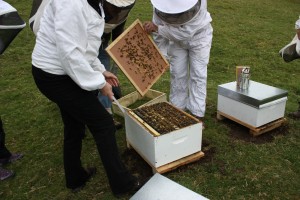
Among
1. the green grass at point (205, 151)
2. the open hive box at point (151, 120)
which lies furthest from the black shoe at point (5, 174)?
the open hive box at point (151, 120)

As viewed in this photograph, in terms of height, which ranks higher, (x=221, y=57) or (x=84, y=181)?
(x=84, y=181)

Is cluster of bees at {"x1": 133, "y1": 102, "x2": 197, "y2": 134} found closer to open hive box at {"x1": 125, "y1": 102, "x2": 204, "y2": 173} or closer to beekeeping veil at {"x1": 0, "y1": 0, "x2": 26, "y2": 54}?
open hive box at {"x1": 125, "y1": 102, "x2": 204, "y2": 173}

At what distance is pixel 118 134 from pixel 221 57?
3.79 m

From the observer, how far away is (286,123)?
3791mm

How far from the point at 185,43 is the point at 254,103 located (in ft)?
3.28

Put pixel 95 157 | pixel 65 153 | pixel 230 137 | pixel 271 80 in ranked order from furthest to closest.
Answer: pixel 271 80, pixel 230 137, pixel 95 157, pixel 65 153

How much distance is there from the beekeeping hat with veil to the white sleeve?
1.06 meters

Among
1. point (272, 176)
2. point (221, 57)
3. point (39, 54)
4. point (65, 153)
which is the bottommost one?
point (221, 57)

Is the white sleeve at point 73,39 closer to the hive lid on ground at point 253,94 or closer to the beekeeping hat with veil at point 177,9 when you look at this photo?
the beekeeping hat with veil at point 177,9

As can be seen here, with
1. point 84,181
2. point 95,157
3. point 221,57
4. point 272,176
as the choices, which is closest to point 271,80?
point 221,57

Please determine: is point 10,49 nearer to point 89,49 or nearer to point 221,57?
point 221,57

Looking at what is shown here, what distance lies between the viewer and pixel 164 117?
3.08m

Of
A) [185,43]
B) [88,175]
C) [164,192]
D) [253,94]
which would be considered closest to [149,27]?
[185,43]

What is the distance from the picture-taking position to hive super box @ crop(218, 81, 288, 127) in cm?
329
